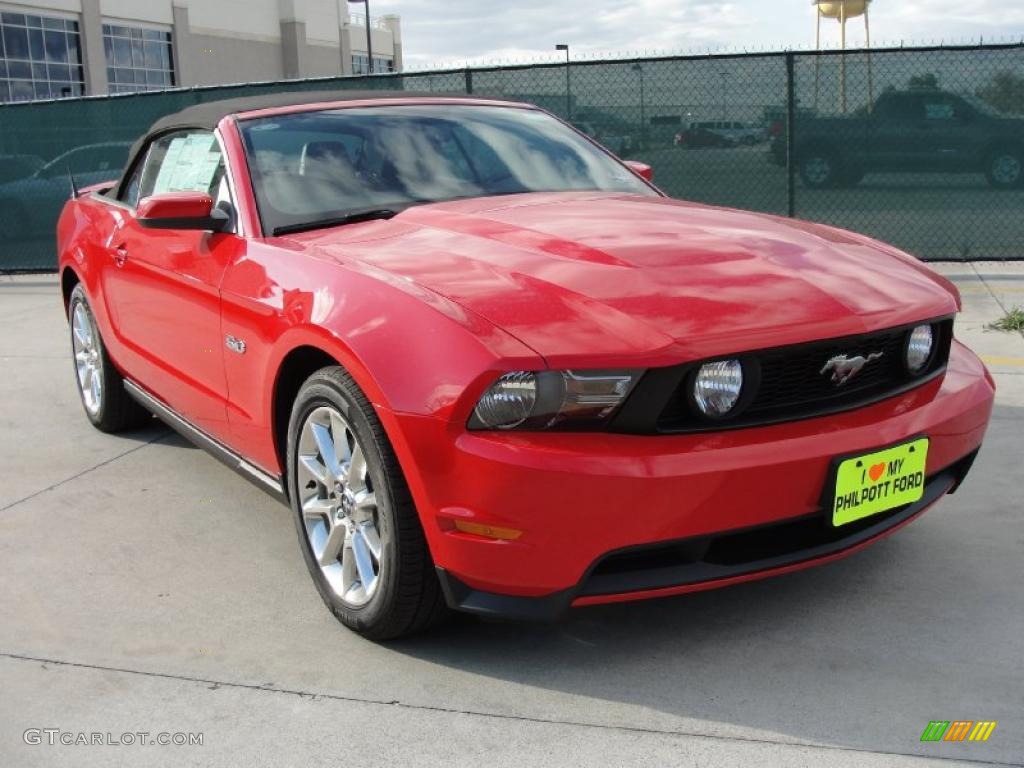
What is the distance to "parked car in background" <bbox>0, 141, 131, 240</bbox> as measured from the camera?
37.5 feet

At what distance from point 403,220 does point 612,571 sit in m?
1.48

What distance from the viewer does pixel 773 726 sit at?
8.82 feet

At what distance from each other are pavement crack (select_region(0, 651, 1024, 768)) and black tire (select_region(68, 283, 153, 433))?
7.49ft

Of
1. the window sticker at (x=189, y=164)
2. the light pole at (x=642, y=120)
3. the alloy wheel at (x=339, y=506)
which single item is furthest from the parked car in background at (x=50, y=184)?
the alloy wheel at (x=339, y=506)

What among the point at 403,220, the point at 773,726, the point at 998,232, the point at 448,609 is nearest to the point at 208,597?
the point at 448,609

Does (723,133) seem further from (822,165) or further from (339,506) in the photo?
(339,506)

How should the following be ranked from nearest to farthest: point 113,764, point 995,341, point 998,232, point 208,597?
1. point 113,764
2. point 208,597
3. point 995,341
4. point 998,232

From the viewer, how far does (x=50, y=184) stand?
38.3 ft

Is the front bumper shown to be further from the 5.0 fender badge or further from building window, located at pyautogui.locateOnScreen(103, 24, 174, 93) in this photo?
building window, located at pyautogui.locateOnScreen(103, 24, 174, 93)

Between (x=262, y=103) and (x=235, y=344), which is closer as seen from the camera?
(x=235, y=344)

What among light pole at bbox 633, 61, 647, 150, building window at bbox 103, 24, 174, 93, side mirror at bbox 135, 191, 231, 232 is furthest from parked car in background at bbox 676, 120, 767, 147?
building window at bbox 103, 24, 174, 93

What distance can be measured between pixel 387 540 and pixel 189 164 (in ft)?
7.57

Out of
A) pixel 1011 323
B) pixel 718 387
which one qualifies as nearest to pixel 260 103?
pixel 718 387

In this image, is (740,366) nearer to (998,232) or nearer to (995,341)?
(995,341)
